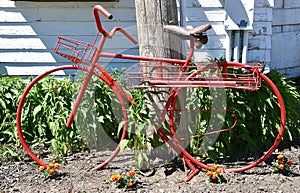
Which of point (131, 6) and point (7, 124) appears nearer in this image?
point (7, 124)

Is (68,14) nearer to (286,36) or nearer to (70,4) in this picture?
(70,4)

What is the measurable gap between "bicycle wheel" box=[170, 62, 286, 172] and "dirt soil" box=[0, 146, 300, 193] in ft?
0.48

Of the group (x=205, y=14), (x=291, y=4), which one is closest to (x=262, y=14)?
(x=205, y=14)

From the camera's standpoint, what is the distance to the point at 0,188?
11.8 feet

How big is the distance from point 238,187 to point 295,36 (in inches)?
143

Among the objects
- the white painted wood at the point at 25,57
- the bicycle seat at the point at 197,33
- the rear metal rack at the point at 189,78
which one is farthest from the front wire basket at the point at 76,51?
the white painted wood at the point at 25,57

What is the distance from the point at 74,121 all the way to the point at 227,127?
1469 millimetres

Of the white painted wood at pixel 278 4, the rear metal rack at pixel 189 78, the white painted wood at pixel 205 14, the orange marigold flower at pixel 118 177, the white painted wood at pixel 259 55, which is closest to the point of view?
the rear metal rack at pixel 189 78

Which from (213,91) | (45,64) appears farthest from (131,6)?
(213,91)

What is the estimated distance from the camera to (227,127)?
385 cm

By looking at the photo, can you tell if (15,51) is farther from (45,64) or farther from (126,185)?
(126,185)

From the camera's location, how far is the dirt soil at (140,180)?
3.48 metres

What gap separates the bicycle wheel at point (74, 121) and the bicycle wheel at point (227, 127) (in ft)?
2.14

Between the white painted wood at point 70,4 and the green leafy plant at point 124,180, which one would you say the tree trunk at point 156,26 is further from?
the white painted wood at point 70,4
